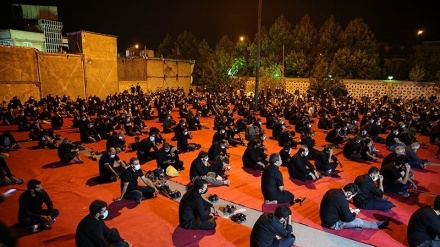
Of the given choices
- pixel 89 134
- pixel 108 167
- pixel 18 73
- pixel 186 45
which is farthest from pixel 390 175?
pixel 186 45

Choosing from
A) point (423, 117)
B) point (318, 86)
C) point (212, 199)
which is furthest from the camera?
point (318, 86)

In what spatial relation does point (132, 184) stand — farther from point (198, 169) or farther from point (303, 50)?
point (303, 50)

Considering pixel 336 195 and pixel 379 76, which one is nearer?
pixel 336 195

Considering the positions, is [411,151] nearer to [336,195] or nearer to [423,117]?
[336,195]

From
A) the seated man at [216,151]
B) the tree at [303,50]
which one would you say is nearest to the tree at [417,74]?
the tree at [303,50]

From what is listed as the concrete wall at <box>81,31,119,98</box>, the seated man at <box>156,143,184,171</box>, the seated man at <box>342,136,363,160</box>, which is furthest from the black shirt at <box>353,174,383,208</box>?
the concrete wall at <box>81,31,119,98</box>

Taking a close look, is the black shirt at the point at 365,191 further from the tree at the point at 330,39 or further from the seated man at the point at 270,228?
the tree at the point at 330,39

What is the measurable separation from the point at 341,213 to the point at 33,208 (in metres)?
6.72

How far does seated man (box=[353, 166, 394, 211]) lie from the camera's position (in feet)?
24.6

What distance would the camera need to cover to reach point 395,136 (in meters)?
13.7

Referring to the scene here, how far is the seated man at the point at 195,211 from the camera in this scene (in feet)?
21.2

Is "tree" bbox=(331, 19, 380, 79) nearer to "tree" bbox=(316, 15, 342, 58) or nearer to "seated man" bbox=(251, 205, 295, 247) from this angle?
"tree" bbox=(316, 15, 342, 58)

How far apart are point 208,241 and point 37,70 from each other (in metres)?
23.4

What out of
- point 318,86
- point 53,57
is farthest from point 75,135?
point 318,86
